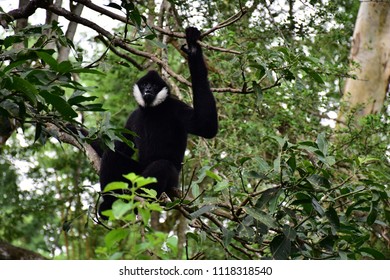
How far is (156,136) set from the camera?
640 centimetres

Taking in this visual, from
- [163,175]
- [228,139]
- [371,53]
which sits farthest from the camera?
[371,53]

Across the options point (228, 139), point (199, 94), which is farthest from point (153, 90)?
point (228, 139)

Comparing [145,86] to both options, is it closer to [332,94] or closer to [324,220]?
[324,220]

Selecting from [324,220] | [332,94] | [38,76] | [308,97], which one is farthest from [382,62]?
[38,76]

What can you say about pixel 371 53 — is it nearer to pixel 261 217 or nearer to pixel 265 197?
pixel 265 197

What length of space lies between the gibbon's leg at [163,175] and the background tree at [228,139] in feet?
0.86

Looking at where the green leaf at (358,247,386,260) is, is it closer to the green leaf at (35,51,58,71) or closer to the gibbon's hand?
the gibbon's hand

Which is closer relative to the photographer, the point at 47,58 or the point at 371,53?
the point at 47,58

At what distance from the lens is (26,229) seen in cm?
1141

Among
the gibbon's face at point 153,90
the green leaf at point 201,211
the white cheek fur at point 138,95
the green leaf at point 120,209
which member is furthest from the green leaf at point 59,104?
the white cheek fur at point 138,95

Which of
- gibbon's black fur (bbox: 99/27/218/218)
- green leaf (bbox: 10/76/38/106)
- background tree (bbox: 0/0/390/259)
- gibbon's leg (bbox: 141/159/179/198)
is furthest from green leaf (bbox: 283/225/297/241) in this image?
gibbon's leg (bbox: 141/159/179/198)

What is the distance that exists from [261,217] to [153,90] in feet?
9.49

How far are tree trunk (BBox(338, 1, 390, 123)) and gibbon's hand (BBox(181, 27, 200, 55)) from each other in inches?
220

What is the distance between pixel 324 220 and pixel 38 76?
2086mm
